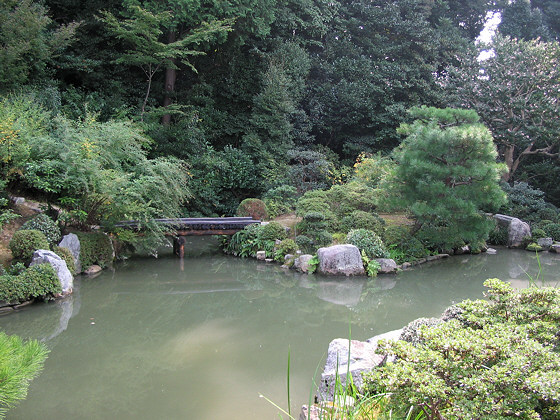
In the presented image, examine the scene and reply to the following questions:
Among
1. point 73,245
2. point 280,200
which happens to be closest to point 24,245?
point 73,245

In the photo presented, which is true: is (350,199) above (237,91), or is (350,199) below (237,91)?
below

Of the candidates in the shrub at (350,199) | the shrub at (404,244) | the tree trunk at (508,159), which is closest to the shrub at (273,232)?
the shrub at (350,199)

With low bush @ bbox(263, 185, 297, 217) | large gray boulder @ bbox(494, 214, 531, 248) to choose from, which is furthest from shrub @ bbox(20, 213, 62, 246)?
large gray boulder @ bbox(494, 214, 531, 248)

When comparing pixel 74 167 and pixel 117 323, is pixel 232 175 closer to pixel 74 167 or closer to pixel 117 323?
pixel 74 167

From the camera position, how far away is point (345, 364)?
3.41 m

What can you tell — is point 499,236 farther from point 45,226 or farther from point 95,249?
point 45,226

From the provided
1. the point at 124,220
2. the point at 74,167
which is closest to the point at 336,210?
the point at 124,220

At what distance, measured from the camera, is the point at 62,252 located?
22.2 ft

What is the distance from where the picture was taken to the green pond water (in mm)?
3590

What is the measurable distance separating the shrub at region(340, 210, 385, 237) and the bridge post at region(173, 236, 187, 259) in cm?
337

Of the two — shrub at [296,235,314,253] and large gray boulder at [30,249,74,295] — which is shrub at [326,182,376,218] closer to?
shrub at [296,235,314,253]

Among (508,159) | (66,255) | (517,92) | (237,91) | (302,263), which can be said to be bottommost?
(302,263)

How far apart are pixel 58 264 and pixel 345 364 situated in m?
4.59

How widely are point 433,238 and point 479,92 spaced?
20.8 ft
